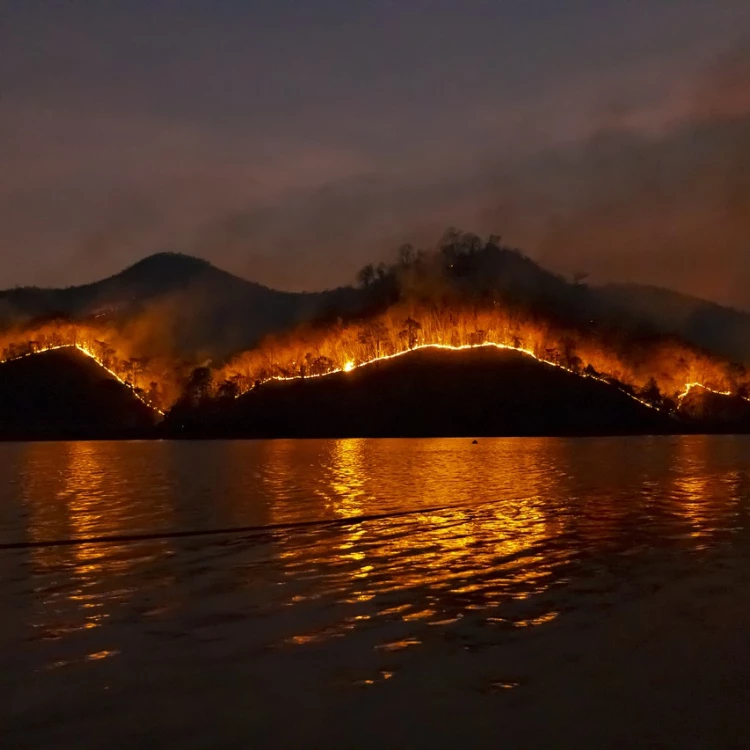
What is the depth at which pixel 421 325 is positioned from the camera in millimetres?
130875

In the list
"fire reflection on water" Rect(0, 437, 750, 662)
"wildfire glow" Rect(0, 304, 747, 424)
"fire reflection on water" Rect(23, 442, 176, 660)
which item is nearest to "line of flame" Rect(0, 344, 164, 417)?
"wildfire glow" Rect(0, 304, 747, 424)

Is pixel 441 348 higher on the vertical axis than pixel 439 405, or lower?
higher

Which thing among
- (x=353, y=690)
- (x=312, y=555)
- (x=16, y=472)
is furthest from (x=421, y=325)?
(x=353, y=690)

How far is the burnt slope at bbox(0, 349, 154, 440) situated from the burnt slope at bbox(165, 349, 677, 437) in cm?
917

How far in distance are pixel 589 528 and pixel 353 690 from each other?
45.0 ft

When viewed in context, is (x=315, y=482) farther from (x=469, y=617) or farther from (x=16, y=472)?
(x=469, y=617)

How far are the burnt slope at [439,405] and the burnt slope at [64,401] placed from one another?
9.17m

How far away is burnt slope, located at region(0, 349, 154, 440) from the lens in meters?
124

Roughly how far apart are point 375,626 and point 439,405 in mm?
105709

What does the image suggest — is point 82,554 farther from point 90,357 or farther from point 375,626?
point 90,357

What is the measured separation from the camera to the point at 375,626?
12000mm

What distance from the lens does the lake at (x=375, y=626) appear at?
8578 mm

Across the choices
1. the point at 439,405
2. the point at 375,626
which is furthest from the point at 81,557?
the point at 439,405

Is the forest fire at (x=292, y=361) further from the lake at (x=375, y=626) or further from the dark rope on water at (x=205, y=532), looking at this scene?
the dark rope on water at (x=205, y=532)
